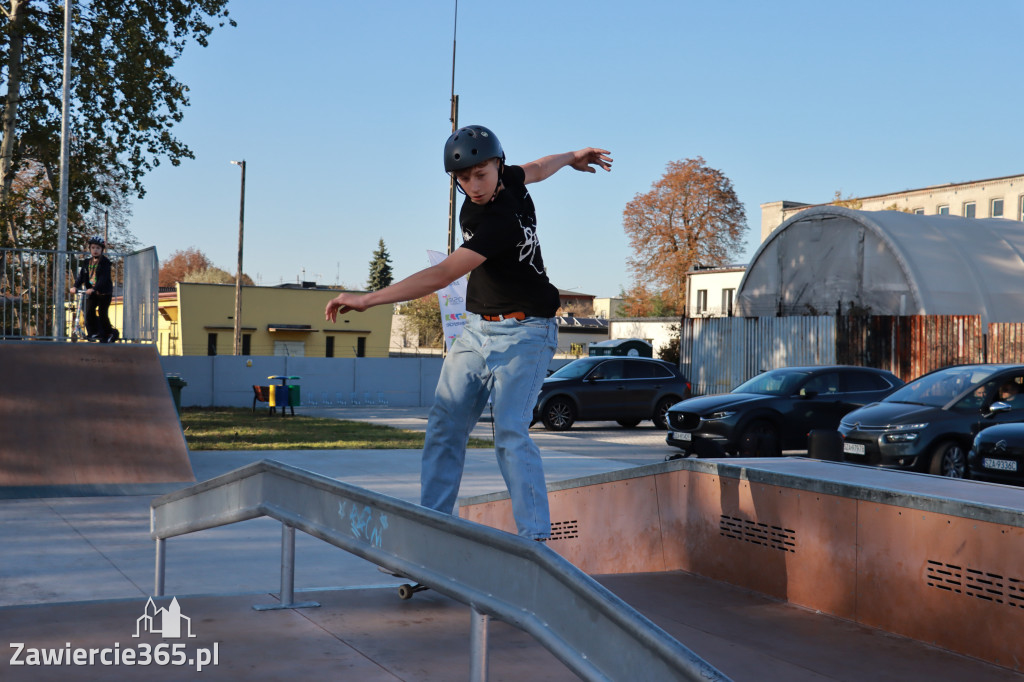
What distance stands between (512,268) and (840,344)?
79.8 ft

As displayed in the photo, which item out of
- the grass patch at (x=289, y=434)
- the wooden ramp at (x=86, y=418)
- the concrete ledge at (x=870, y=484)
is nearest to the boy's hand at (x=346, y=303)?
the concrete ledge at (x=870, y=484)

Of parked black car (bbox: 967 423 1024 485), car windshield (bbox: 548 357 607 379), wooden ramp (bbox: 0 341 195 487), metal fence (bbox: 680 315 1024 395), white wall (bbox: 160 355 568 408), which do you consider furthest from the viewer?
white wall (bbox: 160 355 568 408)

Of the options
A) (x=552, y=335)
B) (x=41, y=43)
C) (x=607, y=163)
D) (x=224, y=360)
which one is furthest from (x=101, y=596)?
(x=224, y=360)

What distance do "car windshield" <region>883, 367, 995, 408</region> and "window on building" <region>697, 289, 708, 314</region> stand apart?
154 feet

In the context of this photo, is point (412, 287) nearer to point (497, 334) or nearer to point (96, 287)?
point (497, 334)

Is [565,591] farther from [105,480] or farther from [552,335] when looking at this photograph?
[105,480]

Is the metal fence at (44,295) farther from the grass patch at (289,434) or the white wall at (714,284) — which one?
the white wall at (714,284)

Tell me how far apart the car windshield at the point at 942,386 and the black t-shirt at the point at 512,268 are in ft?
33.8

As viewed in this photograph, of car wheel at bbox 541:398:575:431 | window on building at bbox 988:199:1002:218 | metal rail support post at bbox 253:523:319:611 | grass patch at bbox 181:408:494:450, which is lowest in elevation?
grass patch at bbox 181:408:494:450

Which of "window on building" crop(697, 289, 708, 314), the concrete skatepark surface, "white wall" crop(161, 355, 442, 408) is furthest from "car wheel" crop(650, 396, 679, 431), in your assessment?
"window on building" crop(697, 289, 708, 314)

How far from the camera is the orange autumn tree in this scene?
2272 inches

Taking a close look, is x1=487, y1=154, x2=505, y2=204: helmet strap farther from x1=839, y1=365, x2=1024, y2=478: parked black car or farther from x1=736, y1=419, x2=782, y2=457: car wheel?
x1=736, y1=419, x2=782, y2=457: car wheel

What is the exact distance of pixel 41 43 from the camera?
2378 centimetres

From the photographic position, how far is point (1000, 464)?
31.6 ft
